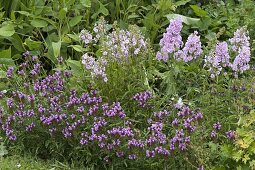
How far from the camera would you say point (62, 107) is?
4973 millimetres

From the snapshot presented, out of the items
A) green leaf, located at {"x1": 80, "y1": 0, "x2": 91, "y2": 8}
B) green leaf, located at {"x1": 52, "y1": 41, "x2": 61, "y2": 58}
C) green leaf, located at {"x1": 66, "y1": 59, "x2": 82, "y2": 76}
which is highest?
green leaf, located at {"x1": 80, "y1": 0, "x2": 91, "y2": 8}

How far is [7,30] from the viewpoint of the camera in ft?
19.7

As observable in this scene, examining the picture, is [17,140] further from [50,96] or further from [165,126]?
[165,126]

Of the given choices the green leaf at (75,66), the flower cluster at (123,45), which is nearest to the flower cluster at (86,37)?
the flower cluster at (123,45)

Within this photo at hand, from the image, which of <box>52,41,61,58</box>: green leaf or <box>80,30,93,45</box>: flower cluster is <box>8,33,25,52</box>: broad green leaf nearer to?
<box>52,41,61,58</box>: green leaf

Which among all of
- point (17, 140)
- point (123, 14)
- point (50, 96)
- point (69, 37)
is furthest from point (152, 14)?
point (17, 140)

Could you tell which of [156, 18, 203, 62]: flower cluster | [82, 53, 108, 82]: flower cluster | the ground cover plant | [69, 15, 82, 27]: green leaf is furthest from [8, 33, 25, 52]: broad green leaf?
[156, 18, 203, 62]: flower cluster

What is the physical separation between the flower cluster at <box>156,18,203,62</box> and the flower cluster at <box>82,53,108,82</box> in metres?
0.48

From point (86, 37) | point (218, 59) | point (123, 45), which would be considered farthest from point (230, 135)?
point (86, 37)

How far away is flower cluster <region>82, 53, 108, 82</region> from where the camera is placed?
4.90 metres

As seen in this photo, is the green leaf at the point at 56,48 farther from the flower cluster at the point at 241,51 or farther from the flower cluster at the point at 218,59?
the flower cluster at the point at 241,51

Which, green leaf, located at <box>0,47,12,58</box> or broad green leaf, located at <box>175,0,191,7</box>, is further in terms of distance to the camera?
broad green leaf, located at <box>175,0,191,7</box>

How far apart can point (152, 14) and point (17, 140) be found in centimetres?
222

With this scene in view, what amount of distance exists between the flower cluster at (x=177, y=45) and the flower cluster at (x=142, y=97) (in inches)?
15.8
